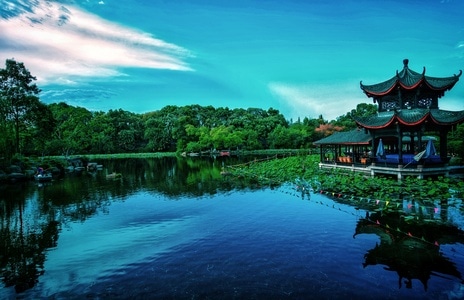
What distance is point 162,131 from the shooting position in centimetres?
8506

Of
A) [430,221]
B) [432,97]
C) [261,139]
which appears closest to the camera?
[430,221]

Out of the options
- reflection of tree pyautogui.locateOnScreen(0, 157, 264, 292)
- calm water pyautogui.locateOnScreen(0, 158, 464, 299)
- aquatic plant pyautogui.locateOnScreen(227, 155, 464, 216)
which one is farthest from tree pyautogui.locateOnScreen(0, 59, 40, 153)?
aquatic plant pyautogui.locateOnScreen(227, 155, 464, 216)

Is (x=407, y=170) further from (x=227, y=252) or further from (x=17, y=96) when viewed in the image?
(x=17, y=96)

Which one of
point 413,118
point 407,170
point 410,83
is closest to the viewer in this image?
point 407,170

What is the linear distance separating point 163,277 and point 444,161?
2235cm

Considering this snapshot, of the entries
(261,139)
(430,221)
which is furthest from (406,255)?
(261,139)

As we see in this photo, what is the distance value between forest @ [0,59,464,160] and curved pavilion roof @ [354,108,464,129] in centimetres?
4078

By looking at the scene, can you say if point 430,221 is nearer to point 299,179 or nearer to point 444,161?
point 444,161

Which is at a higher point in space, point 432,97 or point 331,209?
point 432,97

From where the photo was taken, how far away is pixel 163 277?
9133mm

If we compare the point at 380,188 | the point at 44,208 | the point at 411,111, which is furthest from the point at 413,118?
the point at 44,208

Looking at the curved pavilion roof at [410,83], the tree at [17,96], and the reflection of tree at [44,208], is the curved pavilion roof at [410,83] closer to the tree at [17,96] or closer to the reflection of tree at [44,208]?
the reflection of tree at [44,208]

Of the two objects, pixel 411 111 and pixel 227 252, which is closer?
pixel 227 252

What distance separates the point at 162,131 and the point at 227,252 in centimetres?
7721
